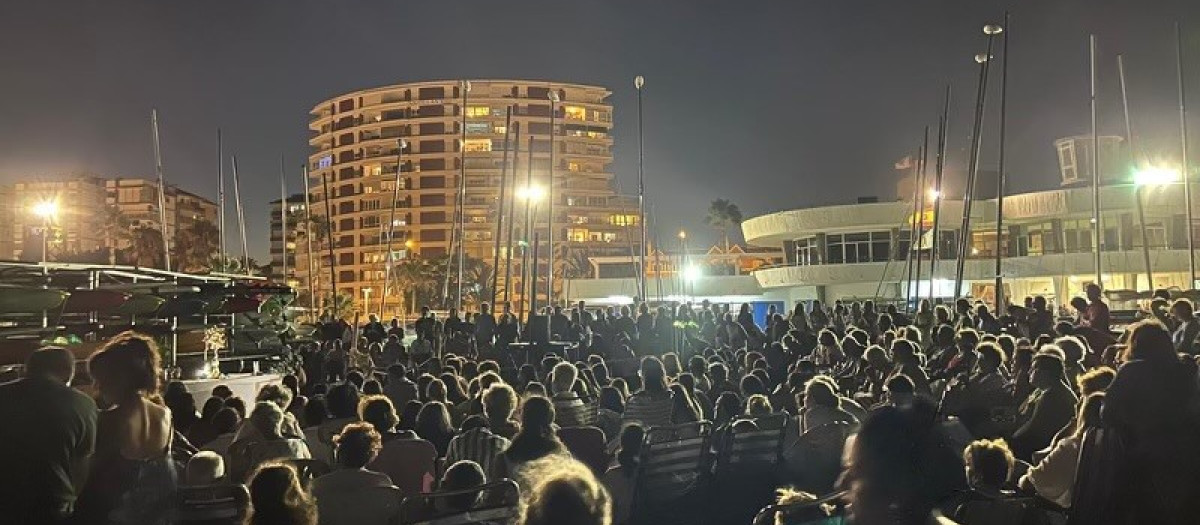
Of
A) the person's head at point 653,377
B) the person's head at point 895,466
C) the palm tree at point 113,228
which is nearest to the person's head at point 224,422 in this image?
the person's head at point 653,377

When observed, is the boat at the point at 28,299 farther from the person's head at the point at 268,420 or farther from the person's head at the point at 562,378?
the person's head at the point at 562,378

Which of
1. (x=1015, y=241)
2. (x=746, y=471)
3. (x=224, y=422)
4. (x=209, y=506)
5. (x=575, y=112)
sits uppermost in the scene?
(x=575, y=112)

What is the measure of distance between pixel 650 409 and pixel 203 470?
448cm

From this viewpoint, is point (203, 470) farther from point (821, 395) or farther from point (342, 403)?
point (821, 395)

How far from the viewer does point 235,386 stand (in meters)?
16.0

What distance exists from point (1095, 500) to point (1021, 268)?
2055 inches

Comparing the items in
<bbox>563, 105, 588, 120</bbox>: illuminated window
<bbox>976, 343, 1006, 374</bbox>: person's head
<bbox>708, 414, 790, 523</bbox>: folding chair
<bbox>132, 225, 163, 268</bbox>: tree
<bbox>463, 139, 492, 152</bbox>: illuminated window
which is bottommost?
<bbox>708, 414, 790, 523</bbox>: folding chair

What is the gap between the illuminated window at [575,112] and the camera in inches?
5812

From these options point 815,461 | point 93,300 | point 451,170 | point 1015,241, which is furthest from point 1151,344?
point 451,170

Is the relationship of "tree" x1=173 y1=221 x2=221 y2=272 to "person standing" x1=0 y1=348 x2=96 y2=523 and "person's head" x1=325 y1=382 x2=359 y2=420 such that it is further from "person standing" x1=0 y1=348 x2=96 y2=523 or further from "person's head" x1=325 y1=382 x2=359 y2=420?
"person standing" x1=0 y1=348 x2=96 y2=523

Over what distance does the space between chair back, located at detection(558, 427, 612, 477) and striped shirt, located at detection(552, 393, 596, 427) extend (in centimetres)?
145

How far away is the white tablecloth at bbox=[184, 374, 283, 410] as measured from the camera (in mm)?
14937

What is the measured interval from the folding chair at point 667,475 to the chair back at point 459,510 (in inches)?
48.1

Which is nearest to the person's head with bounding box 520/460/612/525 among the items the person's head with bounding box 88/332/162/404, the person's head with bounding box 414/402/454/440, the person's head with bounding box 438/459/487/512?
the person's head with bounding box 438/459/487/512
